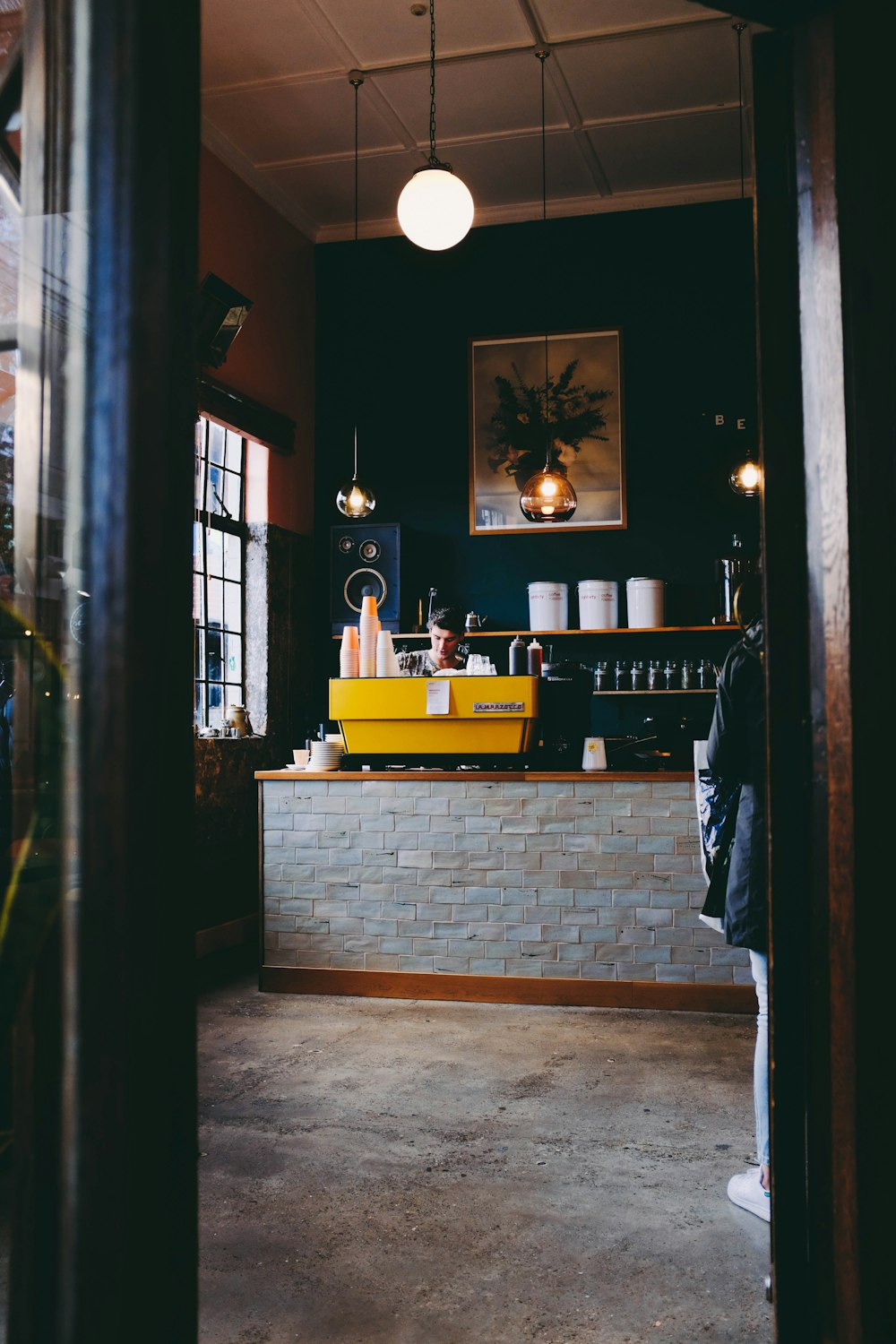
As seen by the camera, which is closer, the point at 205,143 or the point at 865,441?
the point at 865,441

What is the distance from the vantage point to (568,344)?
7.18 m

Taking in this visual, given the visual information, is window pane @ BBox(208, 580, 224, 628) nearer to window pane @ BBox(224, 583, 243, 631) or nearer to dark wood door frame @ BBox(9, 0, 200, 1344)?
window pane @ BBox(224, 583, 243, 631)

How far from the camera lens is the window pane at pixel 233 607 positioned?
6715 millimetres

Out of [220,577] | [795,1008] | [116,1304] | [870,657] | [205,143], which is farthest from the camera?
[220,577]

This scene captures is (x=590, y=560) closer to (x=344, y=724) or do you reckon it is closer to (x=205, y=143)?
(x=344, y=724)

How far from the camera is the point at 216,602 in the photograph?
260 inches

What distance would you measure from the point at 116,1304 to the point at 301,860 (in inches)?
173

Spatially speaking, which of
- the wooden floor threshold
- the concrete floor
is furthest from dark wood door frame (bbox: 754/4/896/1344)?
the wooden floor threshold

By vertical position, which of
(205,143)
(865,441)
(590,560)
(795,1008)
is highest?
(205,143)

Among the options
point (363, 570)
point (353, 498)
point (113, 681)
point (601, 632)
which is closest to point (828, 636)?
point (113, 681)

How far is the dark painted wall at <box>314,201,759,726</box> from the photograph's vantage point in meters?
6.93

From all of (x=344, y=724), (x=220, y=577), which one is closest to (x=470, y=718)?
(x=344, y=724)

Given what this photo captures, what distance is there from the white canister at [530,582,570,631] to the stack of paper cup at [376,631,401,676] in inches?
57.0

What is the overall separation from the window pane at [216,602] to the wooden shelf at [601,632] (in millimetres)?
848
